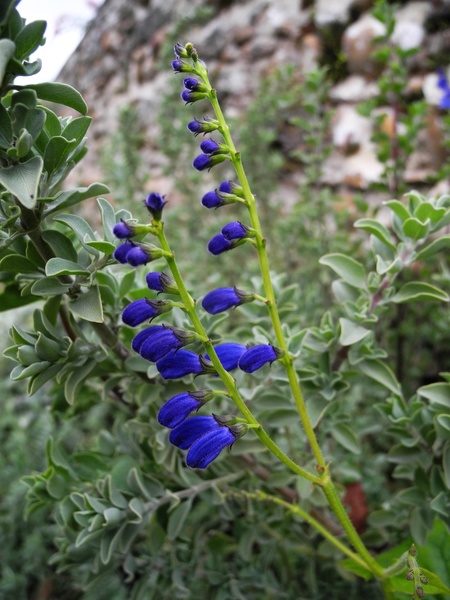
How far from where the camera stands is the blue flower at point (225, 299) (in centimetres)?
59

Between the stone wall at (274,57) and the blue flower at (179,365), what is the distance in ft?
3.82

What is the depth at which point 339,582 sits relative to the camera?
3.33 feet

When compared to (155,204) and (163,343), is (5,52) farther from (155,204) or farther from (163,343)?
(163,343)

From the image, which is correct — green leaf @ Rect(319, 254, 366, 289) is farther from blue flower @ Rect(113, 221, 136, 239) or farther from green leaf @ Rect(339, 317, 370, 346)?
blue flower @ Rect(113, 221, 136, 239)

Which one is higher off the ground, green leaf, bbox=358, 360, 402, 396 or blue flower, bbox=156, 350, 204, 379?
blue flower, bbox=156, 350, 204, 379

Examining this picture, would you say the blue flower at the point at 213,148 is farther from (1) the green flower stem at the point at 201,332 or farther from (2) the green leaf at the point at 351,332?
(2) the green leaf at the point at 351,332

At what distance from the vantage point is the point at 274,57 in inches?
96.7

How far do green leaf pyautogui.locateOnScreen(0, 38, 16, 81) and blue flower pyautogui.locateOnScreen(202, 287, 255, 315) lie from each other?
0.88 feet

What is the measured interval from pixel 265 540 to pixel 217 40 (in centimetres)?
224

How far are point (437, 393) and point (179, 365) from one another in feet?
1.15

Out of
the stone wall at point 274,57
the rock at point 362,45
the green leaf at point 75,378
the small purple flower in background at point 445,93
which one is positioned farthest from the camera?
the rock at point 362,45

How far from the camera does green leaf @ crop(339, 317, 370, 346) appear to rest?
2.38ft

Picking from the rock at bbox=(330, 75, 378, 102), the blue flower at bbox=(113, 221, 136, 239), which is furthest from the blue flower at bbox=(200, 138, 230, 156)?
the rock at bbox=(330, 75, 378, 102)

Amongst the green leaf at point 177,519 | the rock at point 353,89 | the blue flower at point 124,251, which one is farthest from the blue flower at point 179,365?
the rock at point 353,89
